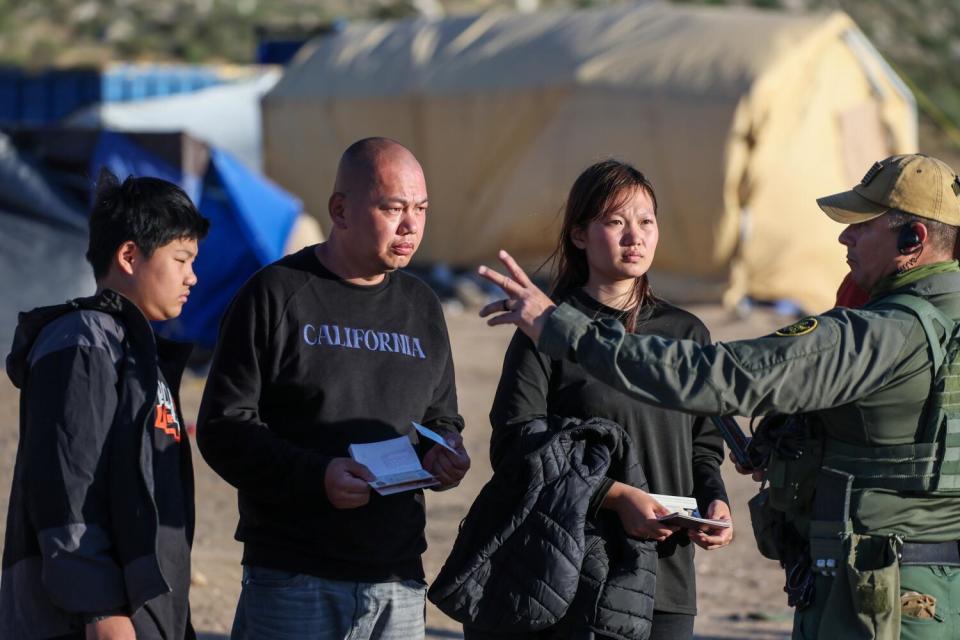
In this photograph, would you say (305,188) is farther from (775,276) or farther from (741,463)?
(741,463)

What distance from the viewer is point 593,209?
3676 mm

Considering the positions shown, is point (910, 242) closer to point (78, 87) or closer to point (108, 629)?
point (108, 629)

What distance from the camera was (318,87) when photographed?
750 inches

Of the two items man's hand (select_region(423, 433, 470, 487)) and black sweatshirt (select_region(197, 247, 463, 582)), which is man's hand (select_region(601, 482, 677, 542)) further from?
black sweatshirt (select_region(197, 247, 463, 582))

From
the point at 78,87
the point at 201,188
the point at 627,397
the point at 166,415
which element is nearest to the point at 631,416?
the point at 627,397

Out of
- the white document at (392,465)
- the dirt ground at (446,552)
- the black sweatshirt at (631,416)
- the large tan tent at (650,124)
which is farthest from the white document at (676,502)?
the large tan tent at (650,124)

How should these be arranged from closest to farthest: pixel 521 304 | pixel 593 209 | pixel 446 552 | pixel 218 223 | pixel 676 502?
pixel 521 304 → pixel 676 502 → pixel 593 209 → pixel 446 552 → pixel 218 223

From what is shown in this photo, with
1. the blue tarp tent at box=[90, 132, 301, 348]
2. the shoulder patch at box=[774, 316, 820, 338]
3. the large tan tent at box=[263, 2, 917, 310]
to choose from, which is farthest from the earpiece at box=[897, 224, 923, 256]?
the large tan tent at box=[263, 2, 917, 310]

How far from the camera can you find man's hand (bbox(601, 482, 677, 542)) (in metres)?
3.36

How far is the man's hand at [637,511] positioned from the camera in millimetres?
3357

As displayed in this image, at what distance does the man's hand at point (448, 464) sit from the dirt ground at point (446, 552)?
8.59 ft

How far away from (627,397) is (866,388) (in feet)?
2.35

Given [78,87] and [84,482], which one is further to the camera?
[78,87]

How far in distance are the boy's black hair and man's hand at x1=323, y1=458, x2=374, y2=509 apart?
671mm
